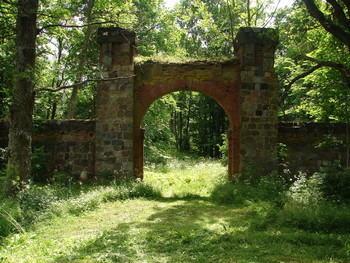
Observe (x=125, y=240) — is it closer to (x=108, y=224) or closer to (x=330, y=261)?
(x=108, y=224)

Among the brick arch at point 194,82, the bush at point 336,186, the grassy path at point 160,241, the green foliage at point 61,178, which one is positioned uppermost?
the brick arch at point 194,82

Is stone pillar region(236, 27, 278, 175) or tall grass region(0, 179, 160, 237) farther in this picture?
stone pillar region(236, 27, 278, 175)

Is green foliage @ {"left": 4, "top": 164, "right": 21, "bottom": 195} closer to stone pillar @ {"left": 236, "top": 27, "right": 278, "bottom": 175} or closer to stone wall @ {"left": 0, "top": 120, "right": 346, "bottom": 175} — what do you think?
stone wall @ {"left": 0, "top": 120, "right": 346, "bottom": 175}

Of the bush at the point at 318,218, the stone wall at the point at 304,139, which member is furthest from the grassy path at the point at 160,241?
the stone wall at the point at 304,139

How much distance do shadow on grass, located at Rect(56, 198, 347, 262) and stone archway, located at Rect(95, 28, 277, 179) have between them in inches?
153

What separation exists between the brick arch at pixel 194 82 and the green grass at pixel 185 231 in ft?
8.49

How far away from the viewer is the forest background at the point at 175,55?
805 cm

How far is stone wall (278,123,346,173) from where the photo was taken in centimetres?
994

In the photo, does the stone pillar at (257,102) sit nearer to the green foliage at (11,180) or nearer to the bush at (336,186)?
the bush at (336,186)

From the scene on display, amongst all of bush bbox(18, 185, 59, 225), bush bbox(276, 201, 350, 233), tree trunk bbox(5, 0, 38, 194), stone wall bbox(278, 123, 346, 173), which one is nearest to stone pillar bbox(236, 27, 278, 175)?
stone wall bbox(278, 123, 346, 173)

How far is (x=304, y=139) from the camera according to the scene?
997 cm

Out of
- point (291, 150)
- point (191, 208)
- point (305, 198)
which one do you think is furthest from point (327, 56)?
point (191, 208)

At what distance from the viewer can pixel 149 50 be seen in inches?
638

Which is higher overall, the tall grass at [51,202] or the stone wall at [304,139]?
the stone wall at [304,139]
